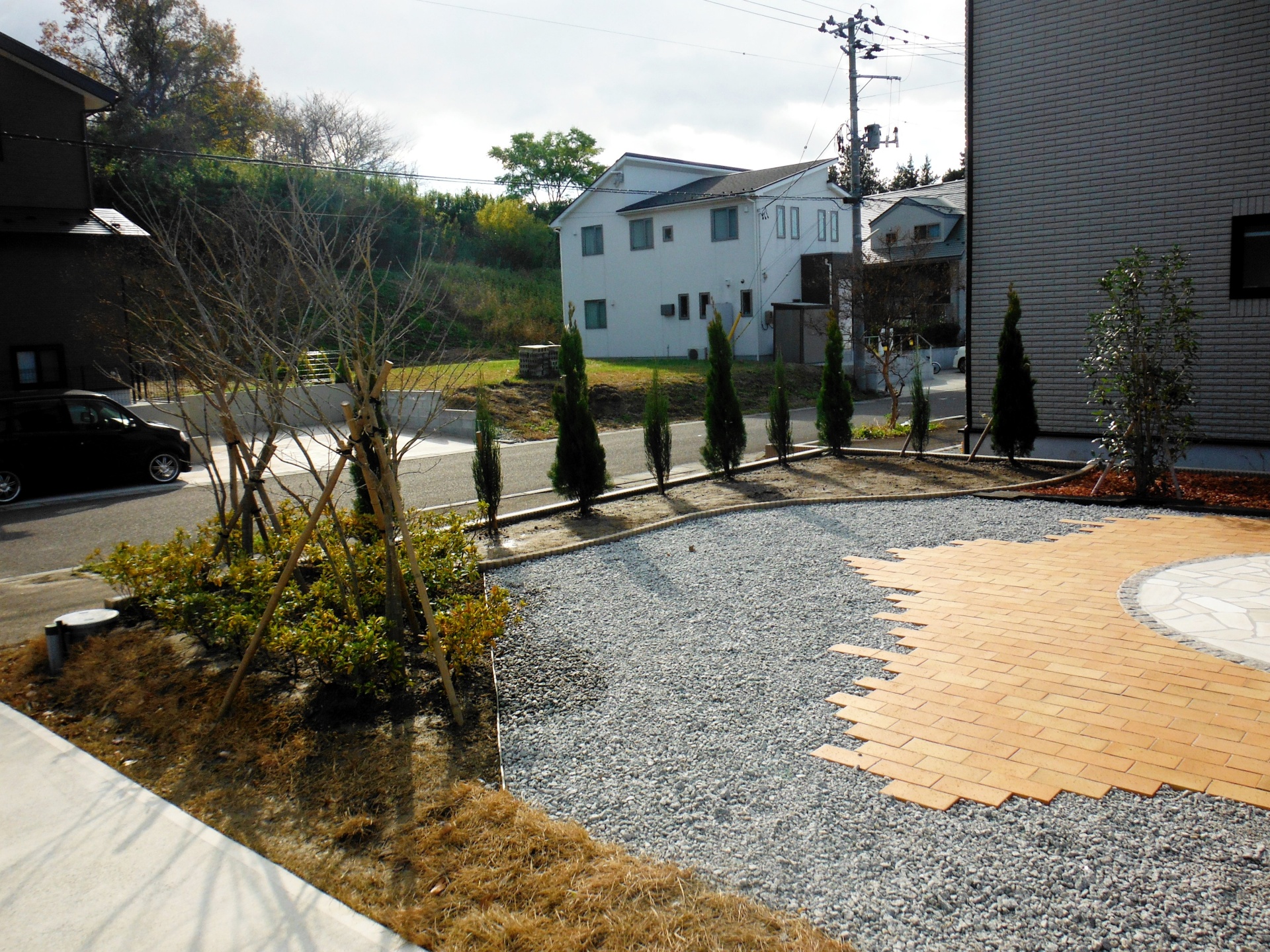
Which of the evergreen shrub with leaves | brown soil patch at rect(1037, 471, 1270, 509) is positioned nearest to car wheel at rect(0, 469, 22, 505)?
the evergreen shrub with leaves

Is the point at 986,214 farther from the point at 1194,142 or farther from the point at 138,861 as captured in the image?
the point at 138,861

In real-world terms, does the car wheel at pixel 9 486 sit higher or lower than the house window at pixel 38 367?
lower

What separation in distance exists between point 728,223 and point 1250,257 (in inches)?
866

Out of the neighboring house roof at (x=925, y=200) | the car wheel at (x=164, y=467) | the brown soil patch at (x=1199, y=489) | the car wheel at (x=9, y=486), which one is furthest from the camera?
the neighboring house roof at (x=925, y=200)

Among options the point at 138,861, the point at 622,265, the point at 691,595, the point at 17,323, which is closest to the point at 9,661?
the point at 138,861

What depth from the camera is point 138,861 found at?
3.41 metres

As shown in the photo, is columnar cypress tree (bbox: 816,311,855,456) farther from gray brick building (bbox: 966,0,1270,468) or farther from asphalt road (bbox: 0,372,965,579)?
asphalt road (bbox: 0,372,965,579)

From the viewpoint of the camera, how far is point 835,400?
12.7 metres

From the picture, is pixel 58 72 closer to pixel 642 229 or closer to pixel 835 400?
pixel 835 400

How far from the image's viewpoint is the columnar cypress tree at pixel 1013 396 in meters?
11.0

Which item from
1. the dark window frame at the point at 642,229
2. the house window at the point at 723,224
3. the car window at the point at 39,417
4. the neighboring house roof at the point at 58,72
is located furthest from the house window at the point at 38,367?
the house window at the point at 723,224

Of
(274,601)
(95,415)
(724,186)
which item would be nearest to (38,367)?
(95,415)

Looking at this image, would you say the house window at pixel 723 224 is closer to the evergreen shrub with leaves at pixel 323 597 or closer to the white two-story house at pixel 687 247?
the white two-story house at pixel 687 247

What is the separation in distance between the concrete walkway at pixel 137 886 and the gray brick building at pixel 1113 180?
10.9m
